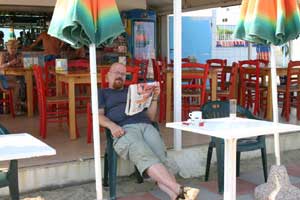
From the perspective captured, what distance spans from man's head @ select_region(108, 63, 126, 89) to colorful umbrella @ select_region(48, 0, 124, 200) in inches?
43.2

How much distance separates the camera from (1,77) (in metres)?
6.48

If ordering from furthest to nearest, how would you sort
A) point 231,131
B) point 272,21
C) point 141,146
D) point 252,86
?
point 252,86 < point 141,146 < point 272,21 < point 231,131

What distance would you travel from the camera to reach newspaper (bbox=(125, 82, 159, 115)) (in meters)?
3.78

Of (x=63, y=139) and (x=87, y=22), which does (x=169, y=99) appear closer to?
(x=63, y=139)

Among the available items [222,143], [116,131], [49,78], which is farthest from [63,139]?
[222,143]

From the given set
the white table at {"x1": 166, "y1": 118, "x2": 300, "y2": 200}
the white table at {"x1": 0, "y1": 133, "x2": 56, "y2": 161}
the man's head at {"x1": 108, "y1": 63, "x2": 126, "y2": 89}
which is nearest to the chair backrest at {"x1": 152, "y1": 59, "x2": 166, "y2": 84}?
the man's head at {"x1": 108, "y1": 63, "x2": 126, "y2": 89}

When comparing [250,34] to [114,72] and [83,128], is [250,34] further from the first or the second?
[83,128]

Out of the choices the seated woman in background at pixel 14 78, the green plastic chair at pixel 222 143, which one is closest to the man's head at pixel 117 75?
the green plastic chair at pixel 222 143

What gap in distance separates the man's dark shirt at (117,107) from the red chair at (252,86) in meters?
2.98

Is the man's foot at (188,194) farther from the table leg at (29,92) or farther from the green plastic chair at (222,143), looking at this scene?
the table leg at (29,92)

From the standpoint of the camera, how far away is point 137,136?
Answer: 3811 millimetres

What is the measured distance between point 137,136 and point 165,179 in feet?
1.75

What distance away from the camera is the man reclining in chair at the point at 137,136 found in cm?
344

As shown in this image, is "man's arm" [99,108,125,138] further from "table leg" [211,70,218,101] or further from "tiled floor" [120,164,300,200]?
"table leg" [211,70,218,101]
